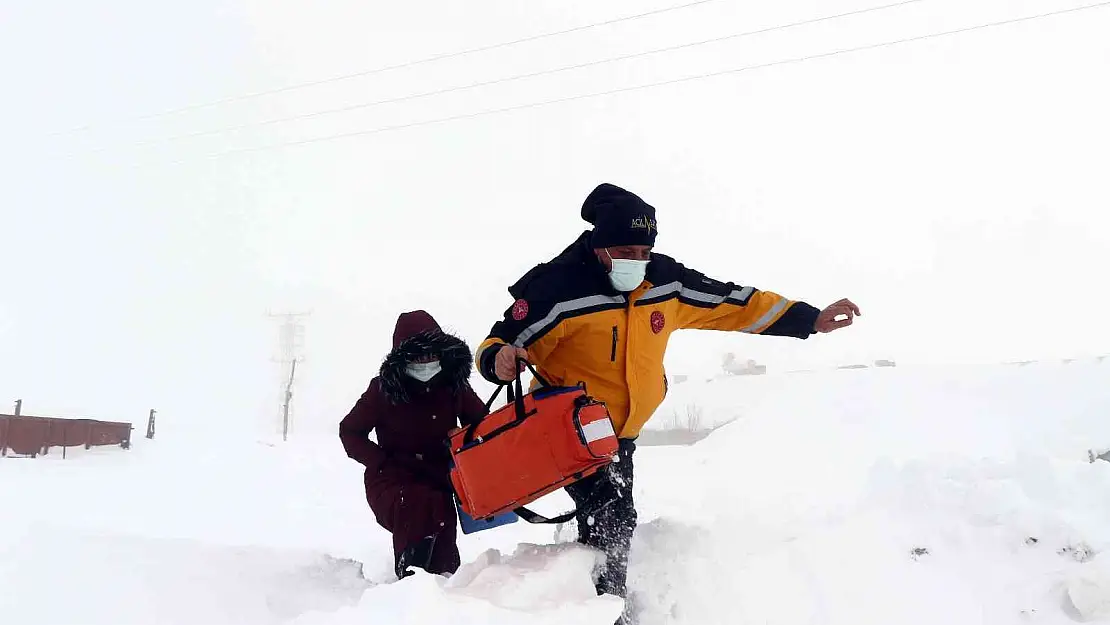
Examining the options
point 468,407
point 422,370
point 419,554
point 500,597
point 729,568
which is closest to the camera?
point 500,597

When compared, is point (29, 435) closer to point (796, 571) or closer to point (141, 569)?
point (141, 569)

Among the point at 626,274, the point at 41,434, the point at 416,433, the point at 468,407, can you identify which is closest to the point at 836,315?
the point at 626,274

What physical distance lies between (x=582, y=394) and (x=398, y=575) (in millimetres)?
1774

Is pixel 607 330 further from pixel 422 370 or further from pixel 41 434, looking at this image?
pixel 41 434

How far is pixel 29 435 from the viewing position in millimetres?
16562

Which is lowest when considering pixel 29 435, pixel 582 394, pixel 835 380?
pixel 29 435

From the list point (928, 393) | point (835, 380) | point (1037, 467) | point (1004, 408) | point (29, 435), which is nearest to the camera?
point (1037, 467)

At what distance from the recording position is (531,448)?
3023 millimetres

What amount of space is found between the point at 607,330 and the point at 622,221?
1.57 feet

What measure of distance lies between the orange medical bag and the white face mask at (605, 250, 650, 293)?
1.69 ft

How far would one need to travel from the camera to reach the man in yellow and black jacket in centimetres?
324

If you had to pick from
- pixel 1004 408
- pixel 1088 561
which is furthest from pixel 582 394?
pixel 1004 408

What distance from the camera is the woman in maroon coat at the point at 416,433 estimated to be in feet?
13.2

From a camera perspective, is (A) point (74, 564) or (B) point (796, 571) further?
(A) point (74, 564)
